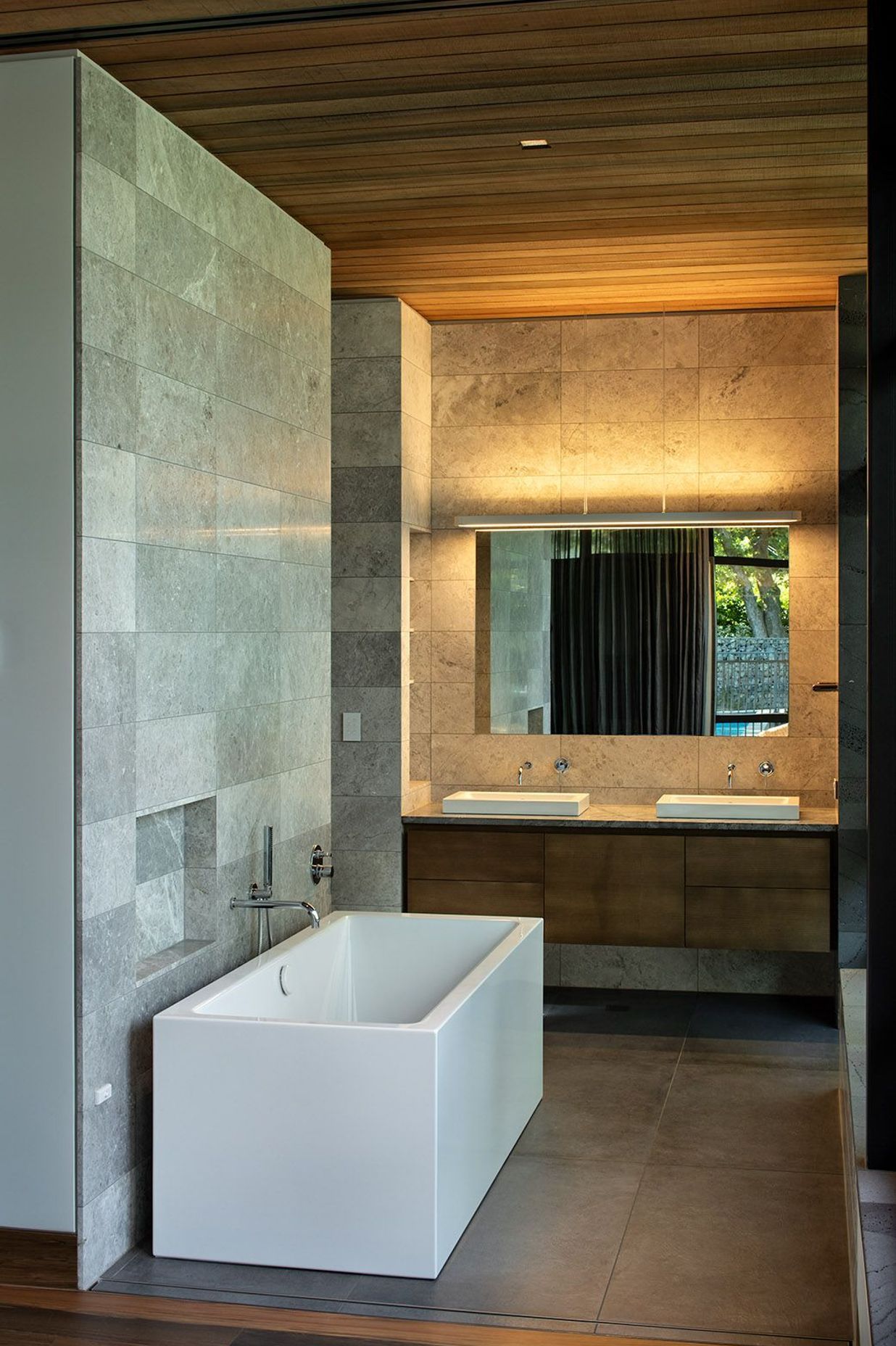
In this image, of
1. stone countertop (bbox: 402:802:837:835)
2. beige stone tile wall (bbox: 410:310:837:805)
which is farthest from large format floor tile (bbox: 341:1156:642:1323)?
beige stone tile wall (bbox: 410:310:837:805)

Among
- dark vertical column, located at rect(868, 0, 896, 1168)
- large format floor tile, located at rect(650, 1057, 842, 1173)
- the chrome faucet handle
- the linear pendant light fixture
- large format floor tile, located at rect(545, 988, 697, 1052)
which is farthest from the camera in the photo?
the linear pendant light fixture

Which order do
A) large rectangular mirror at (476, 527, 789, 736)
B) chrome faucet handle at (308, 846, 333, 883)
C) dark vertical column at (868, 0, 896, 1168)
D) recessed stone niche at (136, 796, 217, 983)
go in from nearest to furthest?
dark vertical column at (868, 0, 896, 1168) → recessed stone niche at (136, 796, 217, 983) → chrome faucet handle at (308, 846, 333, 883) → large rectangular mirror at (476, 527, 789, 736)

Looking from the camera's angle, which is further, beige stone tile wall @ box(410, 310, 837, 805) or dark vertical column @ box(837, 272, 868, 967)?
beige stone tile wall @ box(410, 310, 837, 805)

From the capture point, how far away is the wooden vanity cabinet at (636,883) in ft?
19.0

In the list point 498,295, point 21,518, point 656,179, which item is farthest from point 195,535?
point 498,295

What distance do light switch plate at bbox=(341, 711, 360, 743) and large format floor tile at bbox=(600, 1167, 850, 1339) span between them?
8.22 ft

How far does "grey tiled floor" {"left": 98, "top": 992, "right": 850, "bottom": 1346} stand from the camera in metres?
3.29

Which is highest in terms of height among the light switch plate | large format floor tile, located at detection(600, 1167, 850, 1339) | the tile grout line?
the light switch plate

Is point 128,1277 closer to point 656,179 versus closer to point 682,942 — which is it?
point 682,942

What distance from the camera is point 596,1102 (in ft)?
16.0

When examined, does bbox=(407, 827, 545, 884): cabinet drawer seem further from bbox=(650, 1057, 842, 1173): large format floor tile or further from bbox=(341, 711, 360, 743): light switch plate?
bbox=(650, 1057, 842, 1173): large format floor tile

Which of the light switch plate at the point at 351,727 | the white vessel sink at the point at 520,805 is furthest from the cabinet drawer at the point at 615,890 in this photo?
the light switch plate at the point at 351,727

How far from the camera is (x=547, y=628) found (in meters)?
6.61

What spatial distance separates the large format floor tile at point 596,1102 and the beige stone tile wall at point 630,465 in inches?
56.0
